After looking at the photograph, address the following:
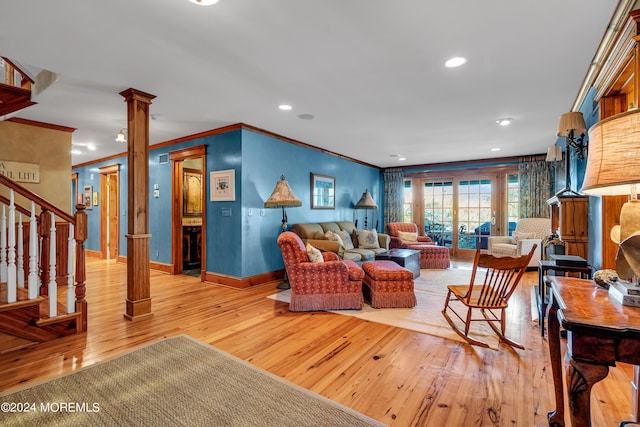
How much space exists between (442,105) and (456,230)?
4.73m

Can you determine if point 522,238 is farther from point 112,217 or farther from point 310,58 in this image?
point 112,217

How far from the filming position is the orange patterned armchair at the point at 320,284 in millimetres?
3539

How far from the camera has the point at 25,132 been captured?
173 inches

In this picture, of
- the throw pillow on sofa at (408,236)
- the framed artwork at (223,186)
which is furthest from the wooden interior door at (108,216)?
the throw pillow on sofa at (408,236)

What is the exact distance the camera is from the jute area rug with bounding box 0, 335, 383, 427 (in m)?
1.70

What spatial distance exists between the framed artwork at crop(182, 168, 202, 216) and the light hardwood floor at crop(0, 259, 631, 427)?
9.39ft

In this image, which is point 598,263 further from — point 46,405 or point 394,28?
point 46,405

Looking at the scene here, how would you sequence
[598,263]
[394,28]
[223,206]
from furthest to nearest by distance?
[223,206]
[598,263]
[394,28]

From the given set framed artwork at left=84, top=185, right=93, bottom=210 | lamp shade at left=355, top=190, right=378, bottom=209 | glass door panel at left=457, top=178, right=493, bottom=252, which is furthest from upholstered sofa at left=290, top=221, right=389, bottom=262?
framed artwork at left=84, top=185, right=93, bottom=210

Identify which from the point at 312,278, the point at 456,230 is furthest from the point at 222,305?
the point at 456,230

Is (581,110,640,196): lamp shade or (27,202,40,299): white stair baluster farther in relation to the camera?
(27,202,40,299): white stair baluster

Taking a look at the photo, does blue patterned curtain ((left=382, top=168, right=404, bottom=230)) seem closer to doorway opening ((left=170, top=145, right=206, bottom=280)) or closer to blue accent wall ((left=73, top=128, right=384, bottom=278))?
blue accent wall ((left=73, top=128, right=384, bottom=278))

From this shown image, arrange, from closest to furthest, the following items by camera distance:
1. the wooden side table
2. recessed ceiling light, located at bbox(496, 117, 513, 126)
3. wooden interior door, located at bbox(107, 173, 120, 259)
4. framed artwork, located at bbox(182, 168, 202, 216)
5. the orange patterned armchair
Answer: the wooden side table, the orange patterned armchair, recessed ceiling light, located at bbox(496, 117, 513, 126), framed artwork, located at bbox(182, 168, 202, 216), wooden interior door, located at bbox(107, 173, 120, 259)

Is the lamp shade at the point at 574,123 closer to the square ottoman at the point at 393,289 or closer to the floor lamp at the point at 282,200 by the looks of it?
the square ottoman at the point at 393,289
